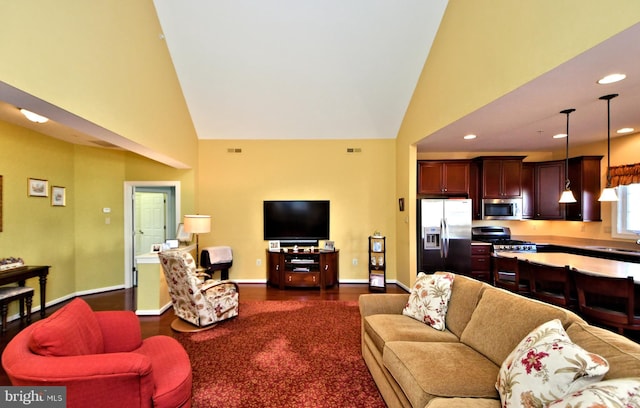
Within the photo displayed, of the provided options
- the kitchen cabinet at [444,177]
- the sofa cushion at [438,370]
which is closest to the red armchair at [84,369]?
the sofa cushion at [438,370]

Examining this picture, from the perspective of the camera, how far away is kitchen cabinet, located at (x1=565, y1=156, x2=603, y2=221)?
474cm

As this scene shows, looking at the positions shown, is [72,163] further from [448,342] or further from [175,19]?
[448,342]

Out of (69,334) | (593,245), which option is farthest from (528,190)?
(69,334)

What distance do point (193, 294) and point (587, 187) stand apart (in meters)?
6.42

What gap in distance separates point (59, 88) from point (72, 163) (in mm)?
3215

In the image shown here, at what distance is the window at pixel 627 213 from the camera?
432 centimetres

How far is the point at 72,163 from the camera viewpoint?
4.77 m

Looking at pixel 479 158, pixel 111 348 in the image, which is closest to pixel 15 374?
pixel 111 348

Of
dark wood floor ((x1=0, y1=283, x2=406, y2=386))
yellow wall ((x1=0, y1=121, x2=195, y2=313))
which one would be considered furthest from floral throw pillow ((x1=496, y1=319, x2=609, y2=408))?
yellow wall ((x1=0, y1=121, x2=195, y2=313))

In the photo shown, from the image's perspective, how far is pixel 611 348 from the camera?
4.19 feet

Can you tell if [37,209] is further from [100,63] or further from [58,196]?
[100,63]

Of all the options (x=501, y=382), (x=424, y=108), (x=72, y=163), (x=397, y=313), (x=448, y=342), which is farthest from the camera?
(x=72, y=163)

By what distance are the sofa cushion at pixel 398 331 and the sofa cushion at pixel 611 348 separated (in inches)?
33.8

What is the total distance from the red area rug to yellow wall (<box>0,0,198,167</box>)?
259 cm
